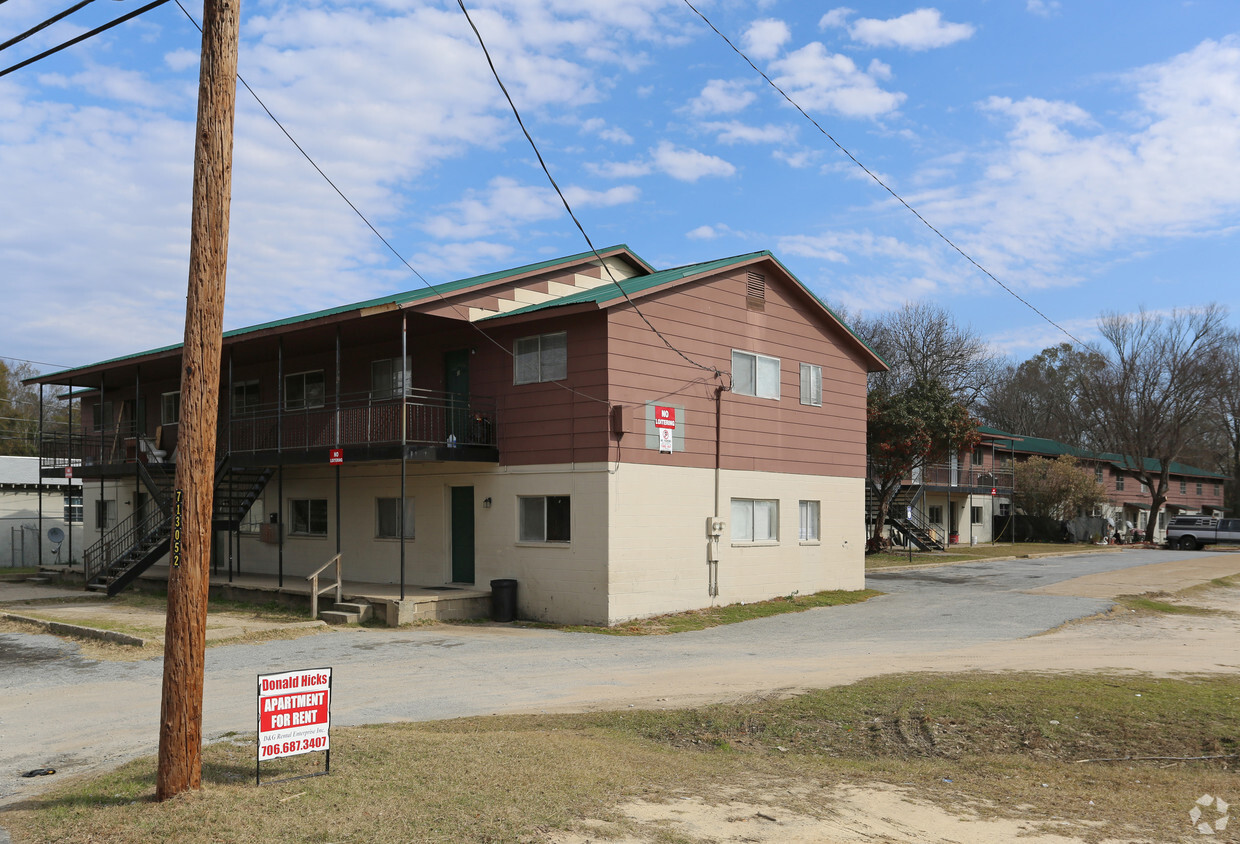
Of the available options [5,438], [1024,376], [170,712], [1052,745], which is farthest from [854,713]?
[1024,376]

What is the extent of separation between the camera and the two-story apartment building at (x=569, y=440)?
62.0 ft

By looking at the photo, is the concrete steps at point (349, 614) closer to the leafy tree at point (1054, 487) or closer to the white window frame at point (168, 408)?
the white window frame at point (168, 408)

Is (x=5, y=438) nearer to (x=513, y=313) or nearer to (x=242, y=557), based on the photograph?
(x=242, y=557)

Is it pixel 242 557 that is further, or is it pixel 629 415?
pixel 242 557

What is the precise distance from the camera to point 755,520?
72.3 feet

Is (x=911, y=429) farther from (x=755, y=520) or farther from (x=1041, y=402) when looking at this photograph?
(x=1041, y=402)

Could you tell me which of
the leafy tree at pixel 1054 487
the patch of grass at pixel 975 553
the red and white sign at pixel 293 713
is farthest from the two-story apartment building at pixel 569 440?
the leafy tree at pixel 1054 487

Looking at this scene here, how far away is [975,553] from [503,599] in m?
28.5

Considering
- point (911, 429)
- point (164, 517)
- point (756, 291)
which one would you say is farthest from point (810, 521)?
Result: point (164, 517)

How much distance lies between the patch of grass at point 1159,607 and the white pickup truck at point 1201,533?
29712 mm

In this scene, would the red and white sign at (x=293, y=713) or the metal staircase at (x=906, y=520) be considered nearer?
the red and white sign at (x=293, y=713)

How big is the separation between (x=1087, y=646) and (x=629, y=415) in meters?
8.83

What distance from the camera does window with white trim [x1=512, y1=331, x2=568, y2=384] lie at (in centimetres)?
1950

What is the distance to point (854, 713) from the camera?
1020cm
